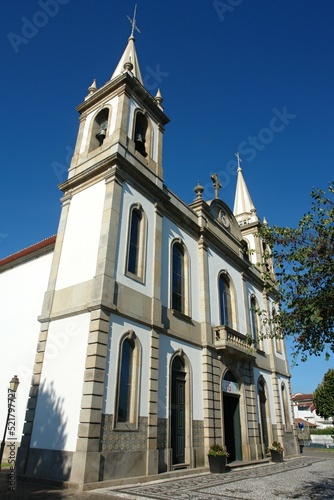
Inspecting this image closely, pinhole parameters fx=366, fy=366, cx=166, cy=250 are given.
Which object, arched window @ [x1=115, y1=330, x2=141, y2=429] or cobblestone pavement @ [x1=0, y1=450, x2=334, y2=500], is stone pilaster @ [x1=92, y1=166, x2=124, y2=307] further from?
cobblestone pavement @ [x1=0, y1=450, x2=334, y2=500]

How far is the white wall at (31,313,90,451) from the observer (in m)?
10.5

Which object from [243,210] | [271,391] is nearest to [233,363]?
[271,391]

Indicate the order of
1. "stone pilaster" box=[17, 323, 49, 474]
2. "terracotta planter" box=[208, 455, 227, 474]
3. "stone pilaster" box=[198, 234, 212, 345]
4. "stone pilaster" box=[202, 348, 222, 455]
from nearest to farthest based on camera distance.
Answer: "stone pilaster" box=[17, 323, 49, 474], "terracotta planter" box=[208, 455, 227, 474], "stone pilaster" box=[202, 348, 222, 455], "stone pilaster" box=[198, 234, 212, 345]

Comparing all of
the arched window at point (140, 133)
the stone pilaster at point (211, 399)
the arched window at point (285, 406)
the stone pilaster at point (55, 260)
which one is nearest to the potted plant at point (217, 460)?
the stone pilaster at point (211, 399)

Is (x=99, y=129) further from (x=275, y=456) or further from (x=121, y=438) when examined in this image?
(x=275, y=456)

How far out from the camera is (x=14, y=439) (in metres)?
13.5

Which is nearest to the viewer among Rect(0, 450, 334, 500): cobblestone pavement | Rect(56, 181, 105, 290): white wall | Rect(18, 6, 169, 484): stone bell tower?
Rect(0, 450, 334, 500): cobblestone pavement

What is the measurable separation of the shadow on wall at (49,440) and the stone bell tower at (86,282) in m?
0.03

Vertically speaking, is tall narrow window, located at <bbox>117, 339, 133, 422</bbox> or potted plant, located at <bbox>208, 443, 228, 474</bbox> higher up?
tall narrow window, located at <bbox>117, 339, 133, 422</bbox>

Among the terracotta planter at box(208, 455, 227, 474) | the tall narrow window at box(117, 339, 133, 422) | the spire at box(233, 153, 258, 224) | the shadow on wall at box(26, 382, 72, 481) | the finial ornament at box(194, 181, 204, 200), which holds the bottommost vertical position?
the terracotta planter at box(208, 455, 227, 474)

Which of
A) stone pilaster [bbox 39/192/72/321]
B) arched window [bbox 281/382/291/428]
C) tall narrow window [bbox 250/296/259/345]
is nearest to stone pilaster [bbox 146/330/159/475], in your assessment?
stone pilaster [bbox 39/192/72/321]

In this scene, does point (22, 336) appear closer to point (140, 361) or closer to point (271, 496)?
point (140, 361)

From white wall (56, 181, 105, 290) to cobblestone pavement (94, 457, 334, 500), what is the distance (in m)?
6.45

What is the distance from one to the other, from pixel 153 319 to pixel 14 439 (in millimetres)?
6805
